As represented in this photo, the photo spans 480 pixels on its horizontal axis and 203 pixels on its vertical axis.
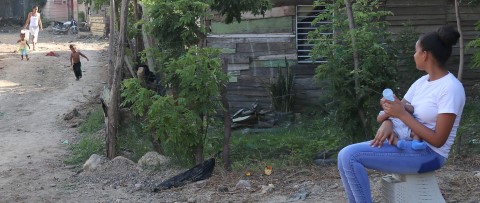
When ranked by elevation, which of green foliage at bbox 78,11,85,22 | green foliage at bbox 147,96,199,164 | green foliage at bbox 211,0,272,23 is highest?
green foliage at bbox 211,0,272,23

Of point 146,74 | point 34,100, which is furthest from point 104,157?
point 34,100

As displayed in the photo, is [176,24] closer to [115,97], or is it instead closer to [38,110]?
[115,97]

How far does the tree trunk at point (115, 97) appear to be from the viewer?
9141 mm

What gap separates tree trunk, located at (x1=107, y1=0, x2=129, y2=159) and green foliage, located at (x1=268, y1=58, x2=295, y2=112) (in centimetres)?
519

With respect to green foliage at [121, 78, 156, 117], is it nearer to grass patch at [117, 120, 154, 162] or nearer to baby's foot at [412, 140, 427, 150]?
grass patch at [117, 120, 154, 162]

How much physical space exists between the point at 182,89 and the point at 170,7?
0.95m

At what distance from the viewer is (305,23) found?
14039 millimetres

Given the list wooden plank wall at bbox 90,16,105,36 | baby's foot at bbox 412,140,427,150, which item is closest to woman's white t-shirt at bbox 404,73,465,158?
baby's foot at bbox 412,140,427,150

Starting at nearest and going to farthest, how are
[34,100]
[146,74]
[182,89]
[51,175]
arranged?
[182,89]
[51,175]
[146,74]
[34,100]

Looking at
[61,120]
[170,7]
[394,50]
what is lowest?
[61,120]

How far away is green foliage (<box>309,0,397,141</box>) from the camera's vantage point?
8055 mm

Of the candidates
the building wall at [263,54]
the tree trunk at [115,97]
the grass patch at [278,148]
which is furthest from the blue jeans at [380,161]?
the building wall at [263,54]

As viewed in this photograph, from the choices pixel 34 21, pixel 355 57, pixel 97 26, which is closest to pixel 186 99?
pixel 355 57

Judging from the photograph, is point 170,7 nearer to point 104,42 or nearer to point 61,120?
point 61,120
